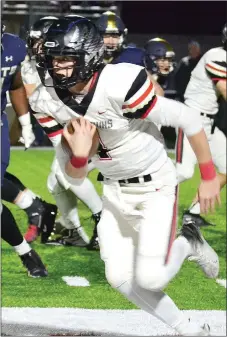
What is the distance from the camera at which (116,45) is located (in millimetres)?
6754

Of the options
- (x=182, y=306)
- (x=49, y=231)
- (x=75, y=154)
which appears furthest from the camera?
(x=49, y=231)

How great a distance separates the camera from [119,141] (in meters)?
4.02

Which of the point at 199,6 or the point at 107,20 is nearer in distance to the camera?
the point at 107,20

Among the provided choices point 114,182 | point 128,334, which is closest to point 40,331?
point 128,334

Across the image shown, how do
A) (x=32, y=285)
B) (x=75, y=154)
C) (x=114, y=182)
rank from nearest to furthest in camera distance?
1. (x=75, y=154)
2. (x=114, y=182)
3. (x=32, y=285)

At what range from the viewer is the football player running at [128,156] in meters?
3.87

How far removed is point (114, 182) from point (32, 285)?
1508mm

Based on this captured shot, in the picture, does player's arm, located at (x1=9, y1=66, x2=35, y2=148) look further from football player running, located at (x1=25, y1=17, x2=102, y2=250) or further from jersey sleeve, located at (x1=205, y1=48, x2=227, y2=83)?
jersey sleeve, located at (x1=205, y1=48, x2=227, y2=83)

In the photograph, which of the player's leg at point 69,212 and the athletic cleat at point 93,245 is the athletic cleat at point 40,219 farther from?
the athletic cleat at point 93,245

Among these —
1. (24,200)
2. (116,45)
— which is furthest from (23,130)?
(116,45)

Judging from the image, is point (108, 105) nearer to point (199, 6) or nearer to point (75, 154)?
point (75, 154)

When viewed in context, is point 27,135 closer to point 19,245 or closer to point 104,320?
point 19,245

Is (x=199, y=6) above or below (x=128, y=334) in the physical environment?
below

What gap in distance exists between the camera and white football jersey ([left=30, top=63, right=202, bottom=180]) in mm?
3846
